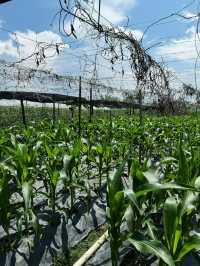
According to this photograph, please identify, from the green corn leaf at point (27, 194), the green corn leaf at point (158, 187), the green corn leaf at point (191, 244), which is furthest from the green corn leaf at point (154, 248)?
the green corn leaf at point (27, 194)

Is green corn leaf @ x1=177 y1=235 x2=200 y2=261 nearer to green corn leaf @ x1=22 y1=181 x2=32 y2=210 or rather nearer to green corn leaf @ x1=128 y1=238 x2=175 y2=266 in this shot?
green corn leaf @ x1=128 y1=238 x2=175 y2=266

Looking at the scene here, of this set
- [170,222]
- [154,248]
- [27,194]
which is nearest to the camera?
[154,248]

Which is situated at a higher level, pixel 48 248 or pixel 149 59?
pixel 149 59

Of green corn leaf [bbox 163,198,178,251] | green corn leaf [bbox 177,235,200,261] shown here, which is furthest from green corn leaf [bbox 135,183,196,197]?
green corn leaf [bbox 177,235,200,261]

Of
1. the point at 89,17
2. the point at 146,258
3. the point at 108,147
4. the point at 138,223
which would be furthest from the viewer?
the point at 108,147

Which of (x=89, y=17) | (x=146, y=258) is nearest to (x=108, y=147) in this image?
(x=89, y=17)

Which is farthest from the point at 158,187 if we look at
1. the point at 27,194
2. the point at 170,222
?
the point at 27,194

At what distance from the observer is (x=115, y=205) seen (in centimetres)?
186

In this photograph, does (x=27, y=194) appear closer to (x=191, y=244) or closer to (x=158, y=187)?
(x=158, y=187)

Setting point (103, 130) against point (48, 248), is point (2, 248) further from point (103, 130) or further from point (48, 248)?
point (103, 130)

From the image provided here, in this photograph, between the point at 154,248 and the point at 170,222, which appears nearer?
the point at 154,248

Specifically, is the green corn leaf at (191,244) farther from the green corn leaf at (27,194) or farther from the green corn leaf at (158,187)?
the green corn leaf at (27,194)

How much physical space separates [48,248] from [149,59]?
2954 millimetres

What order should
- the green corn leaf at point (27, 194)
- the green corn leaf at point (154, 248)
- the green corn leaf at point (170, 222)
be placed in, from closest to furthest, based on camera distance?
the green corn leaf at point (154, 248) < the green corn leaf at point (170, 222) < the green corn leaf at point (27, 194)
